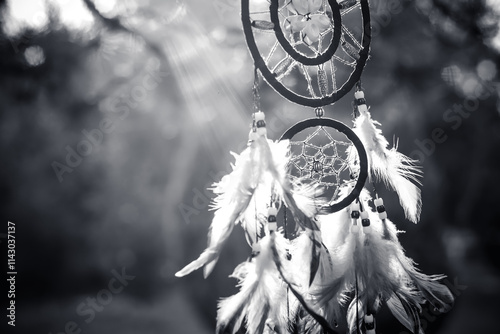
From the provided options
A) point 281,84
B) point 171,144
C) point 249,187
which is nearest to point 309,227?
point 249,187

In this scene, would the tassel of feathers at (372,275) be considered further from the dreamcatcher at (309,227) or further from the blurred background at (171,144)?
the blurred background at (171,144)

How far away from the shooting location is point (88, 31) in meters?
3.05

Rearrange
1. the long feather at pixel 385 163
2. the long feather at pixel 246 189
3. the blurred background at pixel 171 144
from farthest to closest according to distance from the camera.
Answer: the blurred background at pixel 171 144
the long feather at pixel 385 163
the long feather at pixel 246 189

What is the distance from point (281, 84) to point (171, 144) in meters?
3.75

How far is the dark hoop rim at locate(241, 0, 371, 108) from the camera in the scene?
0.75 meters

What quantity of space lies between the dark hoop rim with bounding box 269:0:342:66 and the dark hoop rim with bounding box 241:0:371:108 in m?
0.05

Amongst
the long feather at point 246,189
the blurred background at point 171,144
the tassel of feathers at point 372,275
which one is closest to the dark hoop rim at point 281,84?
the long feather at point 246,189

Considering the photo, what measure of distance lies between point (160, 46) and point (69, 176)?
2.58 meters

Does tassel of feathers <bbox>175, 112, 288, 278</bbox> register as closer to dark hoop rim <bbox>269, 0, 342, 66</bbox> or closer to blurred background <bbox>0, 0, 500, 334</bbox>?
dark hoop rim <bbox>269, 0, 342, 66</bbox>

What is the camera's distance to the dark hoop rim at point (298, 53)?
75cm

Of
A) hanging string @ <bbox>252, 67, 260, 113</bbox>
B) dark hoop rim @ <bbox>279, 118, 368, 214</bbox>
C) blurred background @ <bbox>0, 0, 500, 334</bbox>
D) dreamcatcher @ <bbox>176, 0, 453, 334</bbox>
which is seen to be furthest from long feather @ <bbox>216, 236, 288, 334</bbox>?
blurred background @ <bbox>0, 0, 500, 334</bbox>

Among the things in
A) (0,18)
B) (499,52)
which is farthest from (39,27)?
(499,52)

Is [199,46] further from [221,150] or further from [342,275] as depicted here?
[342,275]

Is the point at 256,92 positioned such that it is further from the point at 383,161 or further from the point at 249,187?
the point at 383,161
